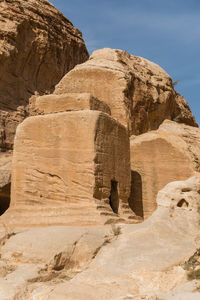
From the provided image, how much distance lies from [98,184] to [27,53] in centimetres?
1479

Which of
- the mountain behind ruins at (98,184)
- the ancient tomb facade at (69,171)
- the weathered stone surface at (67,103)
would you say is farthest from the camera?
the weathered stone surface at (67,103)

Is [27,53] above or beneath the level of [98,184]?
above

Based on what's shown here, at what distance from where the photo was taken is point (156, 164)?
1462cm

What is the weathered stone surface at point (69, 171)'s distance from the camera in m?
11.3

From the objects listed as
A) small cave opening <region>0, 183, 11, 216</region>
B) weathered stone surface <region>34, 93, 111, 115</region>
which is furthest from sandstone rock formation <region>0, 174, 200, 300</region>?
small cave opening <region>0, 183, 11, 216</region>

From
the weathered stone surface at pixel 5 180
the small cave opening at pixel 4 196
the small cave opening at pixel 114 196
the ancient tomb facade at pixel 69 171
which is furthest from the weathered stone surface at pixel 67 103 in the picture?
the small cave opening at pixel 4 196

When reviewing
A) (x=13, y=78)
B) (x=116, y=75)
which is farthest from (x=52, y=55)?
(x=116, y=75)

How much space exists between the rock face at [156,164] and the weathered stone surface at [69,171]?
1.68m

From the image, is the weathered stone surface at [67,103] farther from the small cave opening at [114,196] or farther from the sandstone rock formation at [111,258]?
the sandstone rock formation at [111,258]

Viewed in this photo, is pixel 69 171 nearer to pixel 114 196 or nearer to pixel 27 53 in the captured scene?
pixel 114 196

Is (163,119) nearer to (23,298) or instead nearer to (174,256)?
(174,256)

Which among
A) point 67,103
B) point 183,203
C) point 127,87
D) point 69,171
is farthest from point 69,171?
point 127,87

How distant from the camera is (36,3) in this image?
80.8ft

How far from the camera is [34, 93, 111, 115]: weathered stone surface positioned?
1289cm
